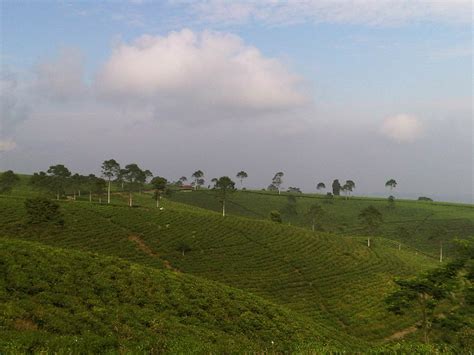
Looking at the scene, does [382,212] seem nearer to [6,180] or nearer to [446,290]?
[446,290]

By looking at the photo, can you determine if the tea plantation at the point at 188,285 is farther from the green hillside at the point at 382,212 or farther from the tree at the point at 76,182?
the tree at the point at 76,182

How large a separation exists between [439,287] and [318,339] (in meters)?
12.5

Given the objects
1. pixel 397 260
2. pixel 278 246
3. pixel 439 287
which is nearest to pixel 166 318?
pixel 439 287

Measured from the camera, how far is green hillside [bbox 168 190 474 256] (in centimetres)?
13075

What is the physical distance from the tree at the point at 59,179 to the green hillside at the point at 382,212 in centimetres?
5451

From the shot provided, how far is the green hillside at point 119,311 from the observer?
14391mm

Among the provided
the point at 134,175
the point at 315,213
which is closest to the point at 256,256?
the point at 315,213

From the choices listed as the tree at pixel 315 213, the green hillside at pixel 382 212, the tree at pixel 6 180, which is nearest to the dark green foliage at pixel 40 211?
the tree at pixel 6 180

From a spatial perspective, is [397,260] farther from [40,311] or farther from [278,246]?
[40,311]

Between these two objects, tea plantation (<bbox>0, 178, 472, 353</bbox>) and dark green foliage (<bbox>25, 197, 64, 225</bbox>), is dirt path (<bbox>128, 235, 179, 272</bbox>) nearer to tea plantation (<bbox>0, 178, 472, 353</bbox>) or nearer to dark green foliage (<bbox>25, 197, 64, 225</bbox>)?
tea plantation (<bbox>0, 178, 472, 353</bbox>)

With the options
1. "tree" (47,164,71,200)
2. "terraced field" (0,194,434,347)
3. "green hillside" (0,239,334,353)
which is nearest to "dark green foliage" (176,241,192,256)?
"terraced field" (0,194,434,347)

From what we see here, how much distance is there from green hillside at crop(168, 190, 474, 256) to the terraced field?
50659 millimetres

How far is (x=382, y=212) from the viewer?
166375mm

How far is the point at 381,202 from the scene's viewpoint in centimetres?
18488
